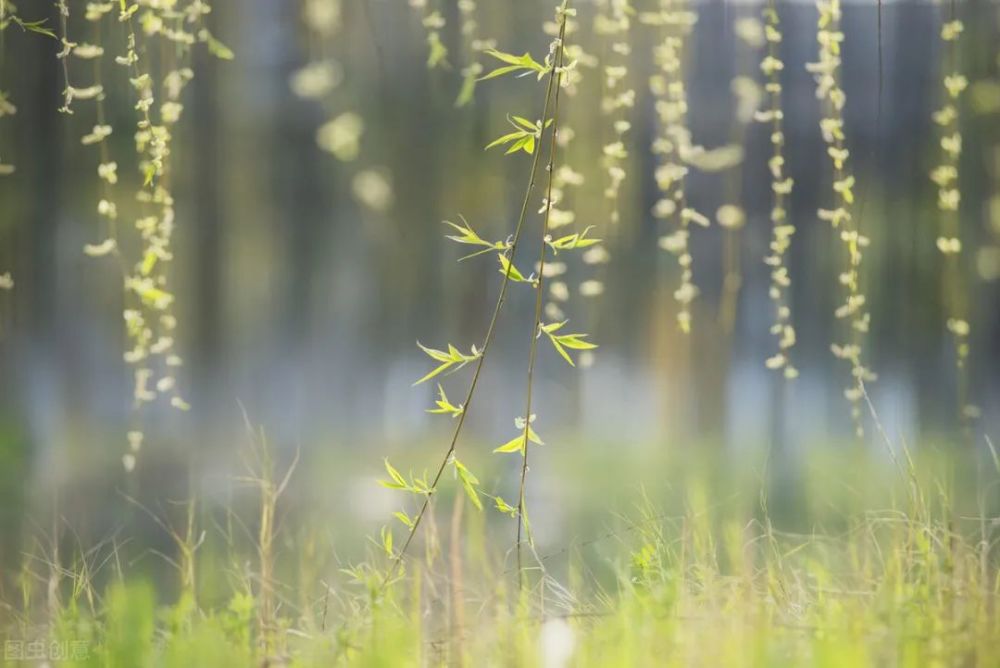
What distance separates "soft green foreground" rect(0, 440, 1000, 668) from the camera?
120 cm

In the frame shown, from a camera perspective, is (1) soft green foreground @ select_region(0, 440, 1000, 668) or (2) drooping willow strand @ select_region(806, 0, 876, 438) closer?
(1) soft green foreground @ select_region(0, 440, 1000, 668)

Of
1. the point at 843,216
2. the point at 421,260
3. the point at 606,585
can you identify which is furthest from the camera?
the point at 421,260

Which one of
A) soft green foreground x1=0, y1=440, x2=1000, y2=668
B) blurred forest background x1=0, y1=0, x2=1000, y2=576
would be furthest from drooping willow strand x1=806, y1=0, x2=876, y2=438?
soft green foreground x1=0, y1=440, x2=1000, y2=668

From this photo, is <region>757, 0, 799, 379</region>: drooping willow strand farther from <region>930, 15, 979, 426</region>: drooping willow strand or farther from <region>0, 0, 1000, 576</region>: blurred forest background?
<region>930, 15, 979, 426</region>: drooping willow strand

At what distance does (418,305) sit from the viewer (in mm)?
1638

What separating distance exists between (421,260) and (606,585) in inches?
24.6

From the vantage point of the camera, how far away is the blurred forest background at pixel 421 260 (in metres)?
1.54

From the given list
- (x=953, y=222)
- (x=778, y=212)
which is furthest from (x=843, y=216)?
(x=953, y=222)

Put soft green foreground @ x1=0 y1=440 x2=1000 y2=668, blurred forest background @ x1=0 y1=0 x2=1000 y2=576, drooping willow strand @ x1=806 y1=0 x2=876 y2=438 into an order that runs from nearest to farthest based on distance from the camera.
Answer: soft green foreground @ x1=0 y1=440 x2=1000 y2=668 → drooping willow strand @ x1=806 y1=0 x2=876 y2=438 → blurred forest background @ x1=0 y1=0 x2=1000 y2=576

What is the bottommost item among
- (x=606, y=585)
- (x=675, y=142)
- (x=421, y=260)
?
(x=606, y=585)

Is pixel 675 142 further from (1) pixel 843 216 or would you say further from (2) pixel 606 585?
(2) pixel 606 585

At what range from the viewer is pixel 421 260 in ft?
5.37

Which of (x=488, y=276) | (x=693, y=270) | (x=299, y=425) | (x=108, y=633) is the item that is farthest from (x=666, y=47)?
(x=108, y=633)

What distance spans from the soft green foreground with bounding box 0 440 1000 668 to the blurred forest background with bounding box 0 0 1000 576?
104 millimetres
